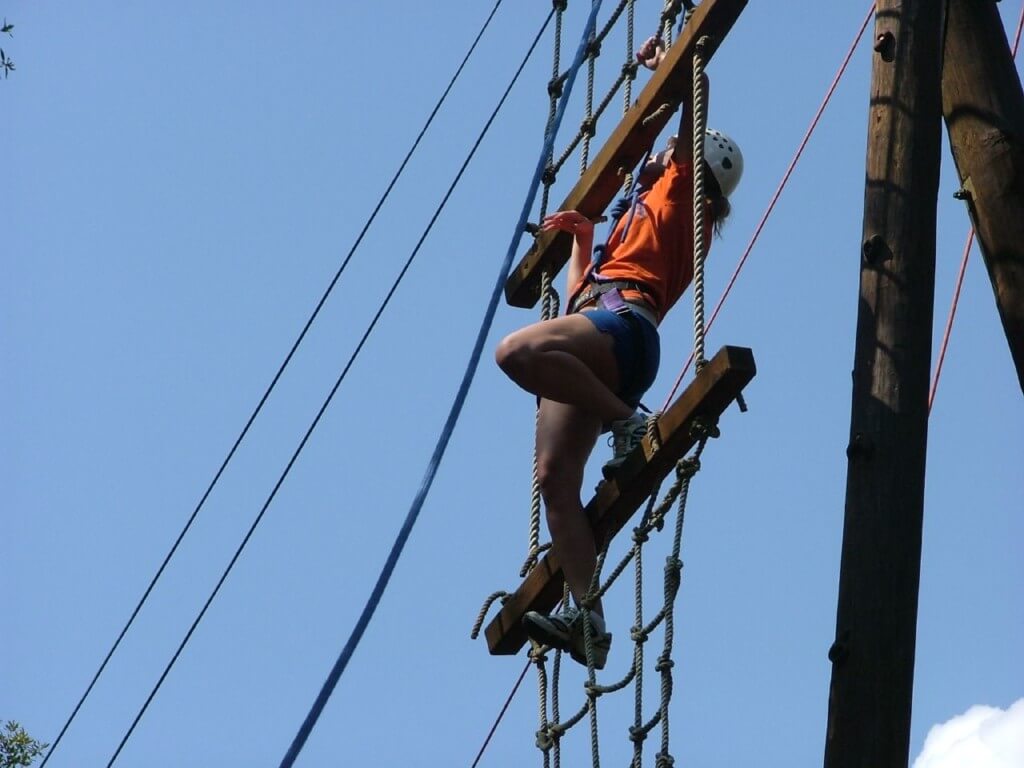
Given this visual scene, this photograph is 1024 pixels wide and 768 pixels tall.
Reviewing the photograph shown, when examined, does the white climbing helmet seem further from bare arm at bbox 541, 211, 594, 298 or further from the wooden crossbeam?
the wooden crossbeam

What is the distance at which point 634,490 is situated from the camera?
14.5 feet

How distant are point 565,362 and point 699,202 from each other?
490 millimetres

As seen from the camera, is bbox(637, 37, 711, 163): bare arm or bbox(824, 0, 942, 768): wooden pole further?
bbox(637, 37, 711, 163): bare arm

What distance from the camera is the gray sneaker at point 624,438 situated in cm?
445

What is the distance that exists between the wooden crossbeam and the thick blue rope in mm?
373

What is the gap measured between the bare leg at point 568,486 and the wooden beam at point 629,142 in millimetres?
786

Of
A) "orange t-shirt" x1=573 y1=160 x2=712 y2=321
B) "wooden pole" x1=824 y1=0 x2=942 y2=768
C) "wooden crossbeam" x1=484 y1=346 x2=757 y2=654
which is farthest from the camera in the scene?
"orange t-shirt" x1=573 y1=160 x2=712 y2=321

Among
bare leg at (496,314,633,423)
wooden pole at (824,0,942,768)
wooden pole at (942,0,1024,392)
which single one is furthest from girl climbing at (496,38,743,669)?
wooden pole at (942,0,1024,392)

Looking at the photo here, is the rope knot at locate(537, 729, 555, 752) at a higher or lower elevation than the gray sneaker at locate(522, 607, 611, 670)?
lower

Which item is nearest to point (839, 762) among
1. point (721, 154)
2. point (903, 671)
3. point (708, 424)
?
point (903, 671)

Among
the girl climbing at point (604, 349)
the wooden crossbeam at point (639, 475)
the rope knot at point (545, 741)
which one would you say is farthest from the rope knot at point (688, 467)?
the rope knot at point (545, 741)

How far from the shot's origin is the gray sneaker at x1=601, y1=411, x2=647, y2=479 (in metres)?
4.45

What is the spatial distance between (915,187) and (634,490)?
938mm

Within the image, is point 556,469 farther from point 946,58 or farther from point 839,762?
point 946,58
